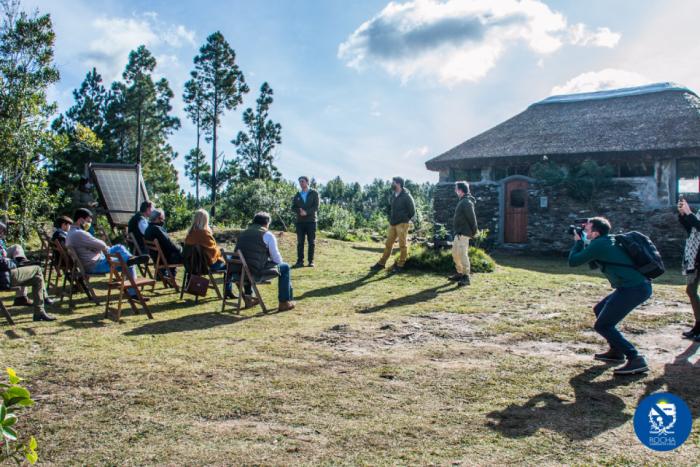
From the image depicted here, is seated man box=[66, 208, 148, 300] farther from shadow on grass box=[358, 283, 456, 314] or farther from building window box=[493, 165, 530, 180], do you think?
building window box=[493, 165, 530, 180]

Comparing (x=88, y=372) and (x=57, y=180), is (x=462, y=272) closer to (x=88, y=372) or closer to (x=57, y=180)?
(x=88, y=372)

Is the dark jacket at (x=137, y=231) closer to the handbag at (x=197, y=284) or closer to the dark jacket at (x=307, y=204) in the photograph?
the handbag at (x=197, y=284)

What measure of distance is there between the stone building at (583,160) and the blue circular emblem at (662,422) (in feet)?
44.6

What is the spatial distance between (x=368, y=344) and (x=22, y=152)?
989 cm

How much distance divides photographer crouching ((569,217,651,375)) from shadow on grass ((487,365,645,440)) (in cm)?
45

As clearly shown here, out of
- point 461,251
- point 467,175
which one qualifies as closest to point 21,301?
point 461,251

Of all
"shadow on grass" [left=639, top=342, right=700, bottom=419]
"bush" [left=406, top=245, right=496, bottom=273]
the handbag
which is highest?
"bush" [left=406, top=245, right=496, bottom=273]

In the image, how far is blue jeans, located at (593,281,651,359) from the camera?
4645 mm

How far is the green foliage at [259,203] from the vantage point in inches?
765

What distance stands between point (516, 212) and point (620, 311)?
14297 millimetres

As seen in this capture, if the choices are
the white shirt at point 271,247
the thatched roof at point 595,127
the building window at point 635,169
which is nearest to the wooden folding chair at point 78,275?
the white shirt at point 271,247

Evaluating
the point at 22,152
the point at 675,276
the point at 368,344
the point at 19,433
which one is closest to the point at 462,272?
the point at 368,344

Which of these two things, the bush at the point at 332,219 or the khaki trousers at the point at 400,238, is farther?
the bush at the point at 332,219

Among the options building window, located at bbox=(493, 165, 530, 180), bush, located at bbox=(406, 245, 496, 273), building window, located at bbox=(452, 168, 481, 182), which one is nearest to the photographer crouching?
bush, located at bbox=(406, 245, 496, 273)
